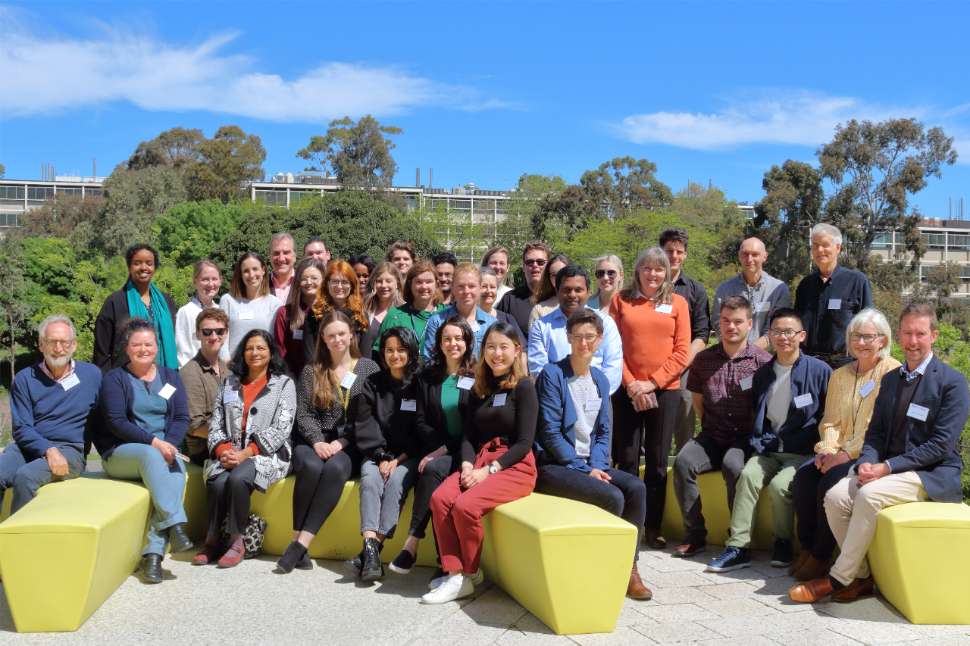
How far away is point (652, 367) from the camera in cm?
556

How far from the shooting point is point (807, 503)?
4.92 m

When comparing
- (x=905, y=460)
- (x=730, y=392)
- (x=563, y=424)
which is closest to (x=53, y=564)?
(x=563, y=424)

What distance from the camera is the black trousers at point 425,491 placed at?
4887 millimetres

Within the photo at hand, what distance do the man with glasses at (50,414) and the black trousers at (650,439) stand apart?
329 centimetres

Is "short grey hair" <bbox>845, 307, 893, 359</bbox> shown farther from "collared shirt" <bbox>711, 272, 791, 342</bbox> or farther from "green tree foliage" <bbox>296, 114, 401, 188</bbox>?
"green tree foliage" <bbox>296, 114, 401, 188</bbox>

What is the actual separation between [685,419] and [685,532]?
995 mm

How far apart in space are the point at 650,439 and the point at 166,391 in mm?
3055

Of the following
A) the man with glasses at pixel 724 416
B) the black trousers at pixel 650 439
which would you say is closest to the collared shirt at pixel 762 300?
the man with glasses at pixel 724 416

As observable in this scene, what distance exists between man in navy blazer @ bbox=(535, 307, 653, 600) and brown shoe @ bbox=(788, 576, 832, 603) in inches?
32.9

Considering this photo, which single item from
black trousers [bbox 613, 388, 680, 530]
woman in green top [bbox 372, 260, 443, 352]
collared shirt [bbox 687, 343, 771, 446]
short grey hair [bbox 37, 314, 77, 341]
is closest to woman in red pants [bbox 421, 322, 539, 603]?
black trousers [bbox 613, 388, 680, 530]

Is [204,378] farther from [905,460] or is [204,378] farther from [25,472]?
[905,460]

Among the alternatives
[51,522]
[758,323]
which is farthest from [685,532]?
[51,522]

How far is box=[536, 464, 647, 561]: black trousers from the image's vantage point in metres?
4.70

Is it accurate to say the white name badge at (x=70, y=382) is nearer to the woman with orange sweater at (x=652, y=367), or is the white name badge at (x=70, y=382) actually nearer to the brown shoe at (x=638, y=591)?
the woman with orange sweater at (x=652, y=367)
